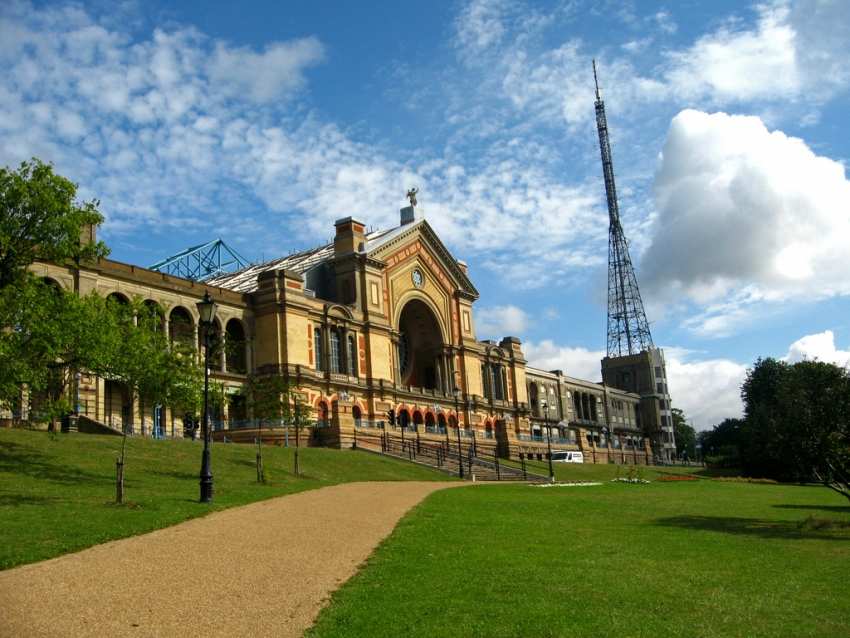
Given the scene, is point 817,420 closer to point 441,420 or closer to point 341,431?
point 341,431

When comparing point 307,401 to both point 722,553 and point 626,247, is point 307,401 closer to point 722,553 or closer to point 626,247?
point 722,553

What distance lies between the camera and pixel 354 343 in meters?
68.1

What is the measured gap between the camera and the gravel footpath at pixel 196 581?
1034 cm

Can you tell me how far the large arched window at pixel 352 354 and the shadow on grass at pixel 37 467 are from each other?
37.4m

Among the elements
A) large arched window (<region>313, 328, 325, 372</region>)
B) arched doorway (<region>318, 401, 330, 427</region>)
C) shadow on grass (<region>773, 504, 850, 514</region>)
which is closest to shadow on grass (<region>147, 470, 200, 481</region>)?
shadow on grass (<region>773, 504, 850, 514</region>)

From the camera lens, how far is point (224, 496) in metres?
24.8

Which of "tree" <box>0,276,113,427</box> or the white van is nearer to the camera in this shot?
"tree" <box>0,276,113,427</box>

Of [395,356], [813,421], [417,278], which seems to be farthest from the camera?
[417,278]

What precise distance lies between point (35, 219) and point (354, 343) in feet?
128

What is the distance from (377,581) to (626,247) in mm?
113566

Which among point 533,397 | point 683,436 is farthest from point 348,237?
point 683,436

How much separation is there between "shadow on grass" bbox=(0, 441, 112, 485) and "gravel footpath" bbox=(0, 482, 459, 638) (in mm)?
8892

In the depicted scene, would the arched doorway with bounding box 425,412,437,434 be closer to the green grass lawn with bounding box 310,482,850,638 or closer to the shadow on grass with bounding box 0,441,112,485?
the shadow on grass with bounding box 0,441,112,485

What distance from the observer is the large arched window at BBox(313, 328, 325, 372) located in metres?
64.4
